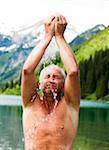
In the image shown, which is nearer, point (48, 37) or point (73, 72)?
point (73, 72)

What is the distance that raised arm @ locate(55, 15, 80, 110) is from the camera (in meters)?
5.36

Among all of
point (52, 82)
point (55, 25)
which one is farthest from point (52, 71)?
point (55, 25)

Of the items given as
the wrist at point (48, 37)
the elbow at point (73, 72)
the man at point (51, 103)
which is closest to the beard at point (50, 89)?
the man at point (51, 103)

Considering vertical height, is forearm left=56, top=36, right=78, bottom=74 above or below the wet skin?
above

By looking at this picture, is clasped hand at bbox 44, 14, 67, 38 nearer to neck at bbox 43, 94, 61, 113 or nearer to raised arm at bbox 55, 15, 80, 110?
raised arm at bbox 55, 15, 80, 110

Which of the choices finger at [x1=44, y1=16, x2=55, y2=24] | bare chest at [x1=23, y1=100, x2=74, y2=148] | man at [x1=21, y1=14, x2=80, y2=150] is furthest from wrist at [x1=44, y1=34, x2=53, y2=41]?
bare chest at [x1=23, y1=100, x2=74, y2=148]

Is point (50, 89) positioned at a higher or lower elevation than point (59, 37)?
lower

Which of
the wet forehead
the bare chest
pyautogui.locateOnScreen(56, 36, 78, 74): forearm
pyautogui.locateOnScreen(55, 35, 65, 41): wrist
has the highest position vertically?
pyautogui.locateOnScreen(55, 35, 65, 41): wrist

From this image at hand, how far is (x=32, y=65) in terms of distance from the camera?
5395mm

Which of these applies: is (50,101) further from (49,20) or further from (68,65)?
(49,20)

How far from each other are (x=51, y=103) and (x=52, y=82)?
22 centimetres

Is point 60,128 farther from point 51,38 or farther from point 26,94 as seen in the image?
point 51,38

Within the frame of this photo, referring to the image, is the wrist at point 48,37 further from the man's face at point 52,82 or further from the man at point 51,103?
the man's face at point 52,82

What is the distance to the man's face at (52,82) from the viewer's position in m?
5.50
